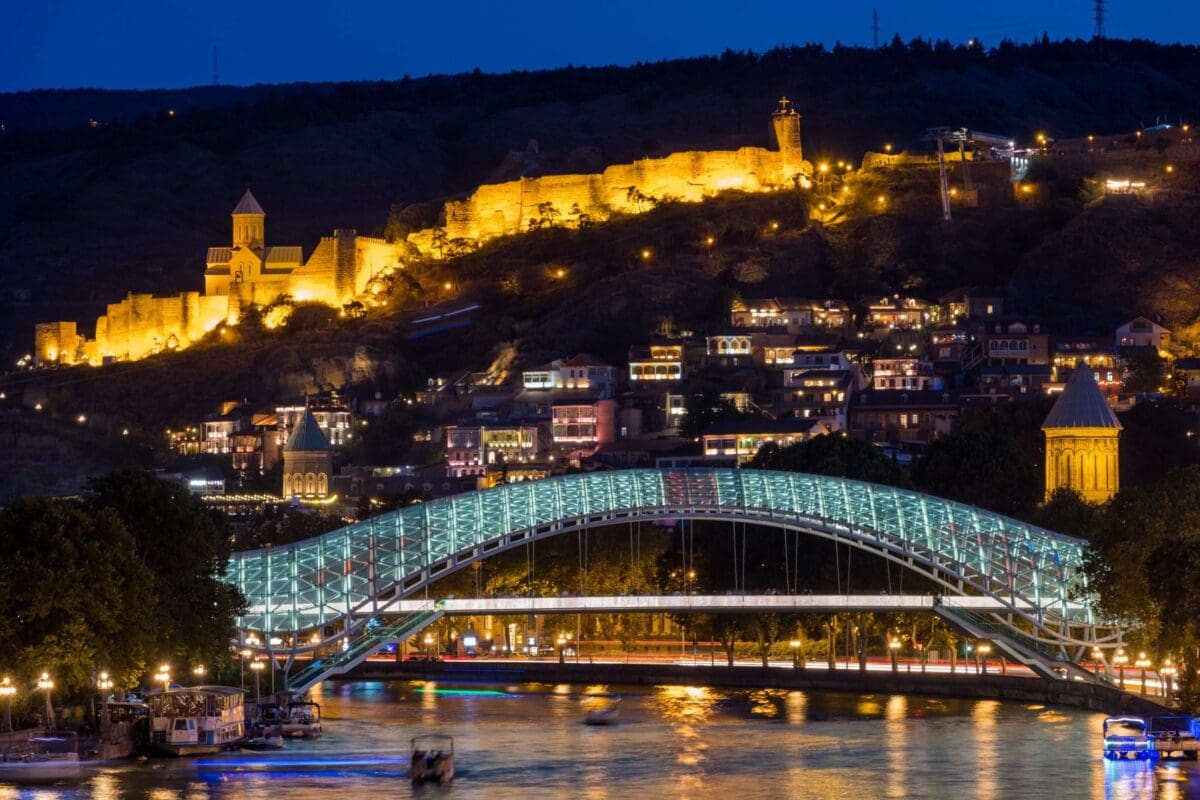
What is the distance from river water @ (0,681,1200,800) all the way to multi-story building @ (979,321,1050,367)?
234ft

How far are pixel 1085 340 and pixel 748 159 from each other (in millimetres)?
37952

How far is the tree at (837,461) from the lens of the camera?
10506cm

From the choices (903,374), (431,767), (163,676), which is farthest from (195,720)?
(903,374)

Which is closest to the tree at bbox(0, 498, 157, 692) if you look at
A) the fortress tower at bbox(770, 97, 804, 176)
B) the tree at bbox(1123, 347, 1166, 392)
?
the tree at bbox(1123, 347, 1166, 392)

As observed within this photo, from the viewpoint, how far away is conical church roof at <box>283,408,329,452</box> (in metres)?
150

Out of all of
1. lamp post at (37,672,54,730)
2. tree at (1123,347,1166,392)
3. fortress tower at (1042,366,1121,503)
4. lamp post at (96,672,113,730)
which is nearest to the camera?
lamp post at (37,672,54,730)

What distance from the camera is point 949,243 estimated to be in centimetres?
17662

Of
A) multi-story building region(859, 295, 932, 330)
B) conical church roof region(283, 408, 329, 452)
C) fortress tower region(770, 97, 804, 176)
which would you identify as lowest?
conical church roof region(283, 408, 329, 452)

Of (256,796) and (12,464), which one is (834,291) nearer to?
(12,464)

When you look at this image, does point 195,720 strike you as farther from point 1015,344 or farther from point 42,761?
point 1015,344

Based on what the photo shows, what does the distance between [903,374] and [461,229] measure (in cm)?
4519

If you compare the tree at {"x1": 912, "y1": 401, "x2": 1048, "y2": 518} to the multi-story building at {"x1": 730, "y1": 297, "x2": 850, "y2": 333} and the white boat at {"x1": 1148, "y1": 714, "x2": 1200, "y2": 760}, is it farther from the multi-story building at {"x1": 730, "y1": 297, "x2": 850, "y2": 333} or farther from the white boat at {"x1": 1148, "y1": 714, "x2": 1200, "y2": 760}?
the multi-story building at {"x1": 730, "y1": 297, "x2": 850, "y2": 333}

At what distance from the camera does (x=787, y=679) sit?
8969 cm

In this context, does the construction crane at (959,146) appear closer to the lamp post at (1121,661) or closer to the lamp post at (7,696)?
the lamp post at (1121,661)
